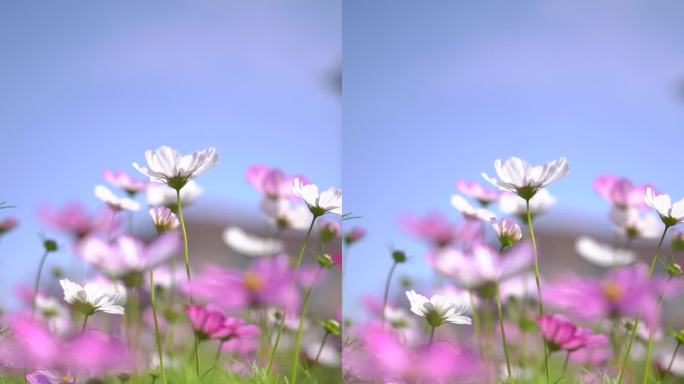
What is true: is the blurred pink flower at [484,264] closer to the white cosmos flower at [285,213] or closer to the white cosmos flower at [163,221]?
the white cosmos flower at [285,213]

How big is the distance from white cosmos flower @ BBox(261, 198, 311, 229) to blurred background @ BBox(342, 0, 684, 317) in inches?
5.7

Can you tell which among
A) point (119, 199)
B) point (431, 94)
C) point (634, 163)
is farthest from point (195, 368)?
point (634, 163)

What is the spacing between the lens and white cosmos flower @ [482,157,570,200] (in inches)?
43.6

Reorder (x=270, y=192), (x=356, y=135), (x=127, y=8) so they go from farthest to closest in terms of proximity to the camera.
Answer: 1. (x=356, y=135)
2. (x=270, y=192)
3. (x=127, y=8)

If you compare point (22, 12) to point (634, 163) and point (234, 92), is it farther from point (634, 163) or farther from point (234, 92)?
point (634, 163)

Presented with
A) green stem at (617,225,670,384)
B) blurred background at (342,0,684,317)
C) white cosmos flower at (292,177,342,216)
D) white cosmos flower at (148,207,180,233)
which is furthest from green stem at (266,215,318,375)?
green stem at (617,225,670,384)

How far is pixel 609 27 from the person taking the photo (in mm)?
1441

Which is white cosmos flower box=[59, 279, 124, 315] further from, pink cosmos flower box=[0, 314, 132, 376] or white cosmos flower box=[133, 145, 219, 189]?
white cosmos flower box=[133, 145, 219, 189]

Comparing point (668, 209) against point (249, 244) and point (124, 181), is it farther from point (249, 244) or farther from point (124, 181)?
point (124, 181)

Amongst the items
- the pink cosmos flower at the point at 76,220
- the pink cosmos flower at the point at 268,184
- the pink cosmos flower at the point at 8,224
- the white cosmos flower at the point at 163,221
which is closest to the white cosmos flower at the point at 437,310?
the pink cosmos flower at the point at 268,184

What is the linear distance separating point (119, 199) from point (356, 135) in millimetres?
535

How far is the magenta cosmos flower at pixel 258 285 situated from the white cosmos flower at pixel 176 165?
0.86 ft

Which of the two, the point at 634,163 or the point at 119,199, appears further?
the point at 634,163

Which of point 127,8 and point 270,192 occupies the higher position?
point 127,8
